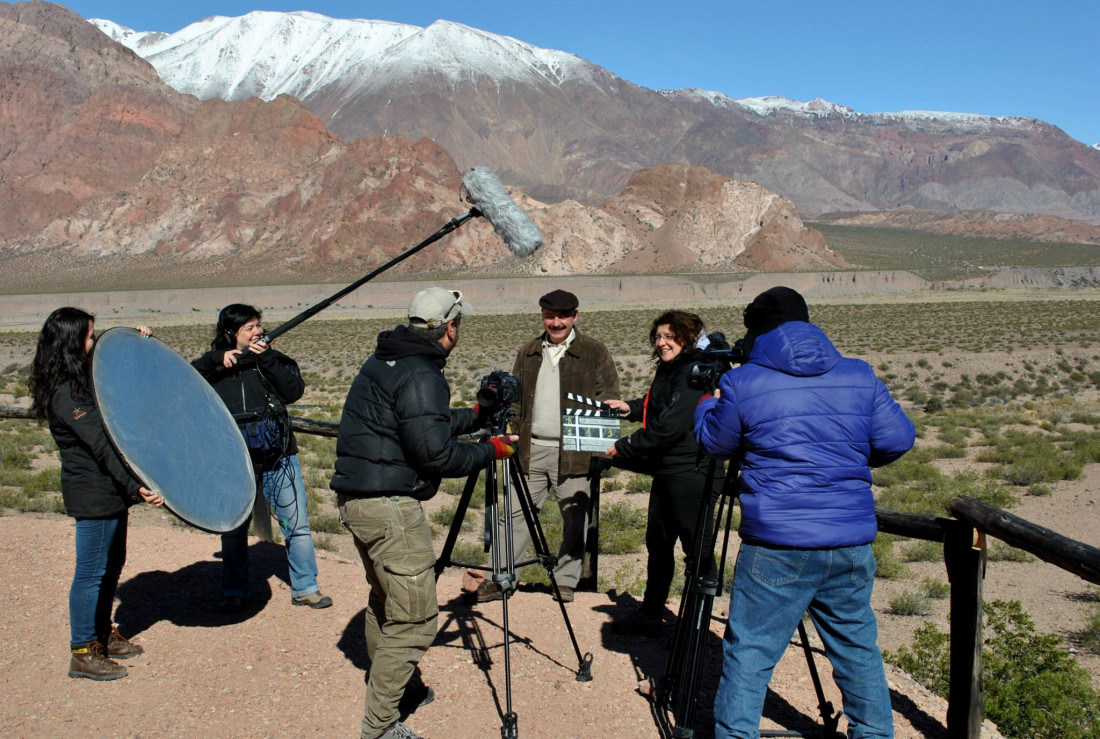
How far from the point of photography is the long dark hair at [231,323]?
5.31 m

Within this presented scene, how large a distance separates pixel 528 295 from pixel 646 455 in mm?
62704

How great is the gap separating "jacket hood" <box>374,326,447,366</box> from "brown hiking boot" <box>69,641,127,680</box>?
2214 mm

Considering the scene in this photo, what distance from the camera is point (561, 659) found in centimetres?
484

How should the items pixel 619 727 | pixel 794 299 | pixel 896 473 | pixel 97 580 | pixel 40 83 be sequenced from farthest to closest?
pixel 40 83
pixel 896 473
pixel 97 580
pixel 619 727
pixel 794 299

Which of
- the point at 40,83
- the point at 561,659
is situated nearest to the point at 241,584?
the point at 561,659

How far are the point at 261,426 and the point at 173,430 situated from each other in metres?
0.92

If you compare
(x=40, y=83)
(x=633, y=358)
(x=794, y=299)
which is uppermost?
(x=40, y=83)

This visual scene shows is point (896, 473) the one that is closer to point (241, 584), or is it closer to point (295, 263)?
point (241, 584)

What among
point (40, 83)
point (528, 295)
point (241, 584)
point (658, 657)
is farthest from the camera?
point (40, 83)

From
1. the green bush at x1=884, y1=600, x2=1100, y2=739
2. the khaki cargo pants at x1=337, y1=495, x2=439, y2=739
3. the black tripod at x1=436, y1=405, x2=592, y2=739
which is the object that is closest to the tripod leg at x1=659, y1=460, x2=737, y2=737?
the black tripod at x1=436, y1=405, x2=592, y2=739

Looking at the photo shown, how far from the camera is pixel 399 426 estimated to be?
3680 millimetres

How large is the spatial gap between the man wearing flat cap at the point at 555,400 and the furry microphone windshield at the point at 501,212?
36 cm

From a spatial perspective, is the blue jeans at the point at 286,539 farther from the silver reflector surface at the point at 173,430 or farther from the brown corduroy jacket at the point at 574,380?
the brown corduroy jacket at the point at 574,380

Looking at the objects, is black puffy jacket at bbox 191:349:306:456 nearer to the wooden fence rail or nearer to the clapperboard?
the clapperboard
